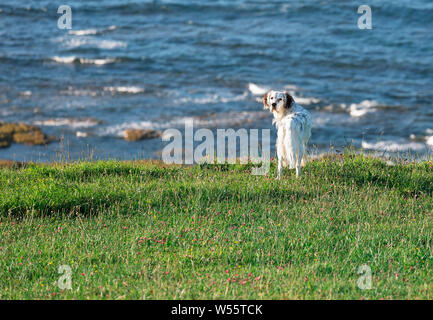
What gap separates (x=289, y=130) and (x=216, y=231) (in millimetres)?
3017

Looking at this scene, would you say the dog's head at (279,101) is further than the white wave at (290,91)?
No

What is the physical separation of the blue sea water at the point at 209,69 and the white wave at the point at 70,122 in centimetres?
8

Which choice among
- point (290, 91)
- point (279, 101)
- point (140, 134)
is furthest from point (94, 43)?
point (279, 101)

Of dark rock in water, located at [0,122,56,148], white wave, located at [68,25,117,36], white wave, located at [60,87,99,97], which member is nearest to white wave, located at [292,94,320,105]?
white wave, located at [60,87,99,97]

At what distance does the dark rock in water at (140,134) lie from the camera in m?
24.2

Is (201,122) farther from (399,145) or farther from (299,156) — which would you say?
(299,156)

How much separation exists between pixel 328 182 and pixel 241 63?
23.5m

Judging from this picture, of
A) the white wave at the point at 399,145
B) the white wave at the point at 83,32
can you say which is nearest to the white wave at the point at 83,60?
the white wave at the point at 83,32

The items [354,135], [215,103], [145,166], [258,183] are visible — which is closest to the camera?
[258,183]

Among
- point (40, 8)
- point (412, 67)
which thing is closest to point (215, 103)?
point (412, 67)

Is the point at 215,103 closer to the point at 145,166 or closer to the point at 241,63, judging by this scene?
the point at 241,63

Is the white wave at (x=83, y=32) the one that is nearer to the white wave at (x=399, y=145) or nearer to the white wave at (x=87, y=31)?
the white wave at (x=87, y=31)

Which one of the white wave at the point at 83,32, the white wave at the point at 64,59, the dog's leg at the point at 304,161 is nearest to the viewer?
the dog's leg at the point at 304,161

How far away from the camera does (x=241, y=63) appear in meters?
34.1
